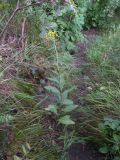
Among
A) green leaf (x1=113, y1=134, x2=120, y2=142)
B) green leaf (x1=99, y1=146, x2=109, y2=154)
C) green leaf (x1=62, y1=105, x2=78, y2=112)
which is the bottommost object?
green leaf (x1=99, y1=146, x2=109, y2=154)

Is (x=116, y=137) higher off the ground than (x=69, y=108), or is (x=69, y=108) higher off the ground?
(x=69, y=108)

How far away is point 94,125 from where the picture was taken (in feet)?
10.4

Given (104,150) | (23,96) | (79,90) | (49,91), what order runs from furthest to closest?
(79,90), (49,91), (23,96), (104,150)

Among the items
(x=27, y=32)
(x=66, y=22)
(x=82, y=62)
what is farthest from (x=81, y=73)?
(x=66, y=22)

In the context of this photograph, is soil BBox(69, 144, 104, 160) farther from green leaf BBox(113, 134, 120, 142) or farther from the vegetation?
green leaf BBox(113, 134, 120, 142)

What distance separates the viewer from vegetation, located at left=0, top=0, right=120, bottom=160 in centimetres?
289

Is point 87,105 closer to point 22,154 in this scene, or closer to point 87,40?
point 22,154

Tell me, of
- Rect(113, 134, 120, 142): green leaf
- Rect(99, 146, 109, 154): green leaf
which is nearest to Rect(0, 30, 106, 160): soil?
Rect(99, 146, 109, 154): green leaf

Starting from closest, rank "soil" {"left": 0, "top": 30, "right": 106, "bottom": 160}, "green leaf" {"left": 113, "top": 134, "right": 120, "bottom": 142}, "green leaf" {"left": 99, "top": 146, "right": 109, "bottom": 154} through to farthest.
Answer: "green leaf" {"left": 113, "top": 134, "right": 120, "bottom": 142}, "green leaf" {"left": 99, "top": 146, "right": 109, "bottom": 154}, "soil" {"left": 0, "top": 30, "right": 106, "bottom": 160}

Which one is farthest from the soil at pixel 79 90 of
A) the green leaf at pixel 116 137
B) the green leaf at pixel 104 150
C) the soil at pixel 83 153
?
the green leaf at pixel 116 137

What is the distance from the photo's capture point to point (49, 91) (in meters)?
3.58

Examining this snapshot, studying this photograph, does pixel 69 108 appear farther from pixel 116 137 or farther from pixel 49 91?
pixel 49 91

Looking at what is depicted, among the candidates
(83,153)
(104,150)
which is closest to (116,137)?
(104,150)

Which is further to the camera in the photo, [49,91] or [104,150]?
[49,91]
